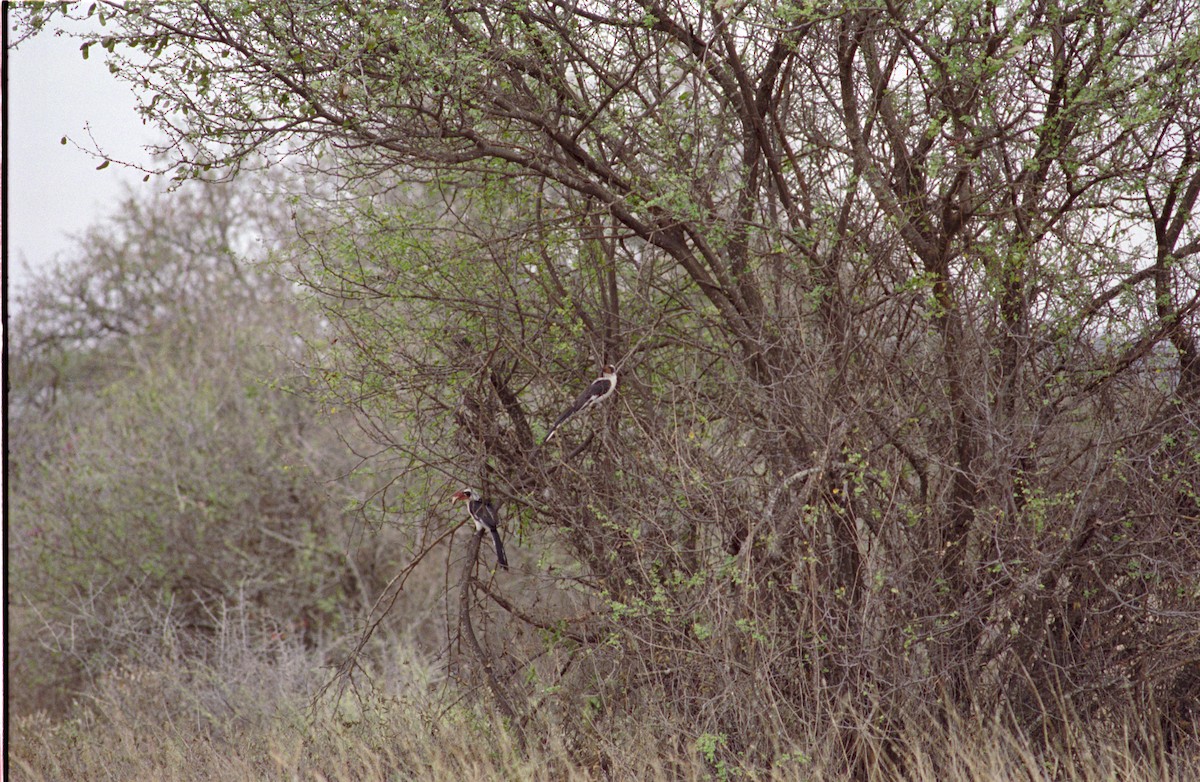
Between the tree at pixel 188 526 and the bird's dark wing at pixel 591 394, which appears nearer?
the bird's dark wing at pixel 591 394

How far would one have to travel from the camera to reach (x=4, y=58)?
4.62 metres

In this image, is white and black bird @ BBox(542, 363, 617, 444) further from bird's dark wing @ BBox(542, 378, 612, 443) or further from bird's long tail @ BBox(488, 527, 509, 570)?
bird's long tail @ BBox(488, 527, 509, 570)

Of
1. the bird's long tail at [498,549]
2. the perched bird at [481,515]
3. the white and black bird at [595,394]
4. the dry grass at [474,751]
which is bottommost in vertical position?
the dry grass at [474,751]

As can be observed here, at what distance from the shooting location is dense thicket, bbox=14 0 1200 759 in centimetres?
492

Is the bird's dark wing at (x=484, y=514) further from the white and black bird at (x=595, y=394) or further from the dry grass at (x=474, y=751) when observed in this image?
the dry grass at (x=474, y=751)

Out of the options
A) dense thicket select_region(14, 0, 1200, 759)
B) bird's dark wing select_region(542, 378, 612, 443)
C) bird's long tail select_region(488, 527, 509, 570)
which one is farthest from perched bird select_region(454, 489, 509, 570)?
bird's dark wing select_region(542, 378, 612, 443)

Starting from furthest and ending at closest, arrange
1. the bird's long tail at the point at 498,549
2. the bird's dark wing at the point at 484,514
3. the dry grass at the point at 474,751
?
the bird's dark wing at the point at 484,514 < the bird's long tail at the point at 498,549 < the dry grass at the point at 474,751

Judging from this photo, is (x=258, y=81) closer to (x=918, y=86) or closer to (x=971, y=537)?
(x=918, y=86)

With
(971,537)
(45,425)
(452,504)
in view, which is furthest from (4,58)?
(45,425)

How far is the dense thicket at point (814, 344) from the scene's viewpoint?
4.92 meters

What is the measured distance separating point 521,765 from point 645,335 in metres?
2.26

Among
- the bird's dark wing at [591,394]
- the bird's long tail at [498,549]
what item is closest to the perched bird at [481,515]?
the bird's long tail at [498,549]

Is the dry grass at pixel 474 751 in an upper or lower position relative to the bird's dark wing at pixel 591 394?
lower

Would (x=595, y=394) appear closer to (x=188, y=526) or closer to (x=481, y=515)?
(x=481, y=515)
